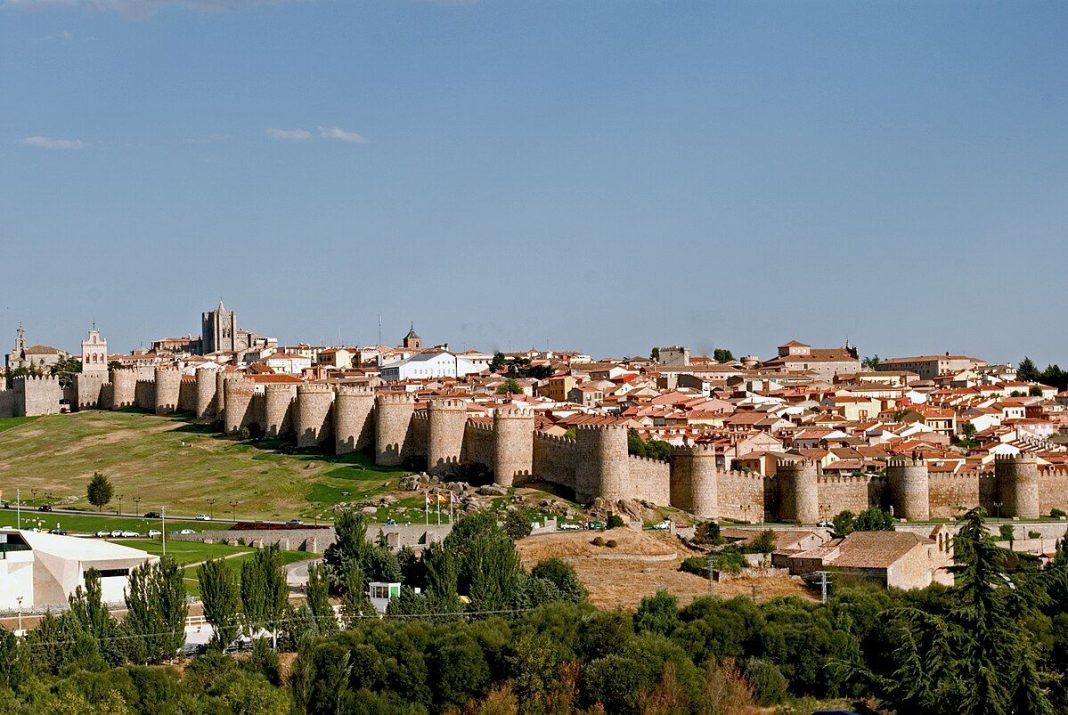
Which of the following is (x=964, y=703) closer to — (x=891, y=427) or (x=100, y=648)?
(x=100, y=648)

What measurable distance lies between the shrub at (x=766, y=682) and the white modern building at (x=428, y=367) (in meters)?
57.0

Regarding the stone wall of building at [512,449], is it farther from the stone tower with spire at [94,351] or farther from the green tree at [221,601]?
the stone tower with spire at [94,351]

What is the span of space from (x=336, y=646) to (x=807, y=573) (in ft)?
48.4

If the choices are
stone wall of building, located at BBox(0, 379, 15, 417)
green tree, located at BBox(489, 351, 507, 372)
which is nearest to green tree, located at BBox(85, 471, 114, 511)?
stone wall of building, located at BBox(0, 379, 15, 417)

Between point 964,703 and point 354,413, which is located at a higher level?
point 354,413

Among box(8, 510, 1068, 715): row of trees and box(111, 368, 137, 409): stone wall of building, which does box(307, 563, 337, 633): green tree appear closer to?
box(8, 510, 1068, 715): row of trees

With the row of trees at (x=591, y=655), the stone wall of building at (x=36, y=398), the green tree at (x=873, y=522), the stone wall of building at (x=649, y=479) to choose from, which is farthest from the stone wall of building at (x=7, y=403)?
the row of trees at (x=591, y=655)

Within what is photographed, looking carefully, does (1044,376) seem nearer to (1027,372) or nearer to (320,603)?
(1027,372)

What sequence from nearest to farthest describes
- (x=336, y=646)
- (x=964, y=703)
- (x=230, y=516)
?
(x=964, y=703)
(x=336, y=646)
(x=230, y=516)

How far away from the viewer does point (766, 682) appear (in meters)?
29.4

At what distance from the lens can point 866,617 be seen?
32188 millimetres

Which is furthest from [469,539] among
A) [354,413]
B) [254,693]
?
[354,413]

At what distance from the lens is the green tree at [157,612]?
94.6ft

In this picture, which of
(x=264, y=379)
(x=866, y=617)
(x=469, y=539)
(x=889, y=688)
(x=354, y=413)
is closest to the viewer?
(x=889, y=688)
